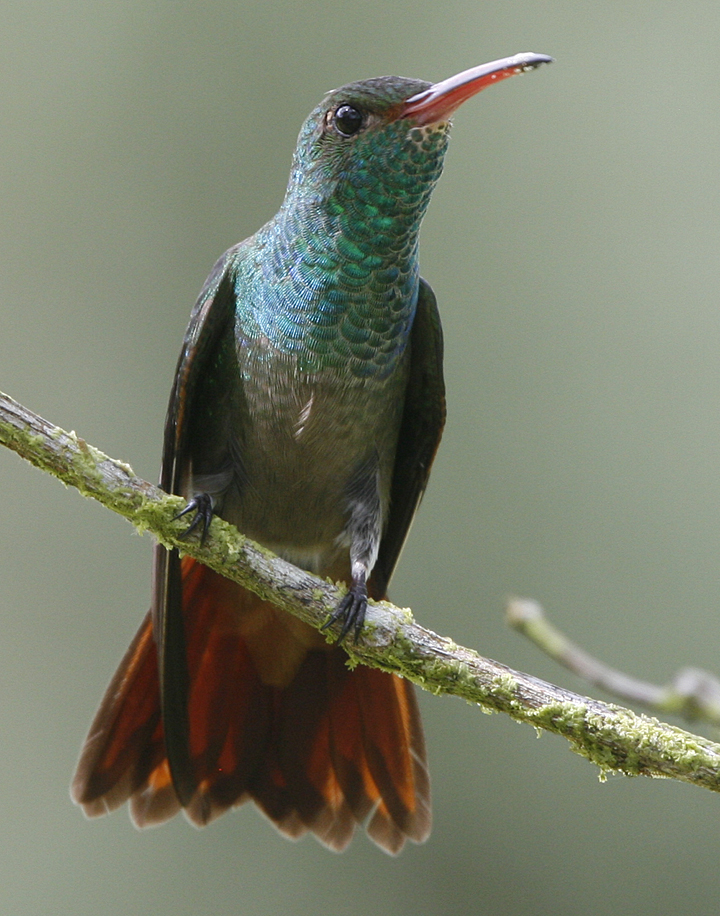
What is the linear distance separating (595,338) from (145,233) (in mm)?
2954

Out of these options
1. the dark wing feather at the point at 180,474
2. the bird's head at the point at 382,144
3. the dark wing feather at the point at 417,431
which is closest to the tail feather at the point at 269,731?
the dark wing feather at the point at 180,474

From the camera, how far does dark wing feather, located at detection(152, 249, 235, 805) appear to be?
3342mm

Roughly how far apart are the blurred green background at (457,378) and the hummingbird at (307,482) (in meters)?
2.41

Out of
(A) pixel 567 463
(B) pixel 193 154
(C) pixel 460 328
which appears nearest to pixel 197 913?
(A) pixel 567 463

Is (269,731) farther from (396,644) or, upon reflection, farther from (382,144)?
(382,144)

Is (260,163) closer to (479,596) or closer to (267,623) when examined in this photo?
(479,596)

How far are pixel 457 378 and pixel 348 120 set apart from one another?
3559mm

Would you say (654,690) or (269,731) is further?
(269,731)

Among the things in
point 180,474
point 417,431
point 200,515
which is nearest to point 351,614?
point 200,515

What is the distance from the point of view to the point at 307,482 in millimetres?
3506

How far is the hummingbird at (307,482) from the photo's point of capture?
328cm

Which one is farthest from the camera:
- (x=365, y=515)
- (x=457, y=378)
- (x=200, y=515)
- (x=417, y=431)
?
(x=457, y=378)

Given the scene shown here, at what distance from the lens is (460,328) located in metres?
6.81

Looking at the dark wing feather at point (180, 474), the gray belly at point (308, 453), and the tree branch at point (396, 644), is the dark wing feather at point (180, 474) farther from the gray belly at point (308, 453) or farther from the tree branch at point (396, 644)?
the tree branch at point (396, 644)
